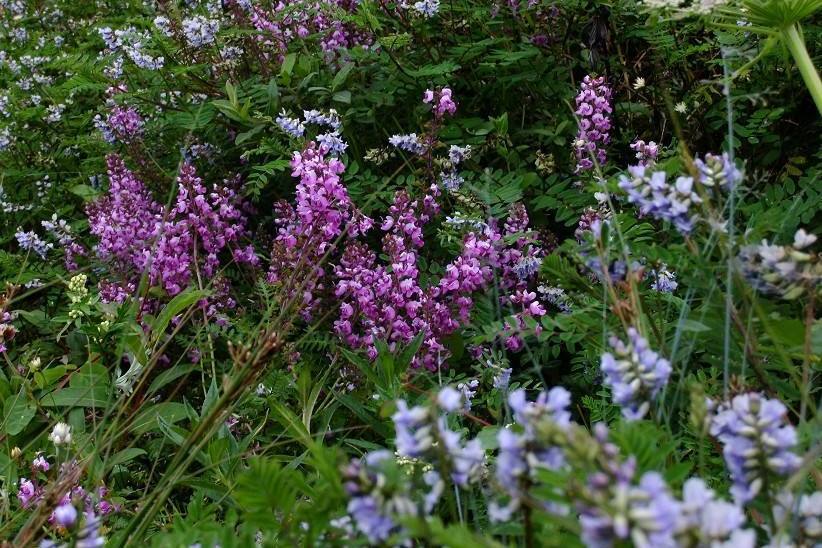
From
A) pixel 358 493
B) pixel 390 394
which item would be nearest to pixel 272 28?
pixel 390 394

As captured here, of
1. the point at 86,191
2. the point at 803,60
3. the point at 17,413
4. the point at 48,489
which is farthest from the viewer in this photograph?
the point at 86,191

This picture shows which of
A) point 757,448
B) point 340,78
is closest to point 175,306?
point 340,78

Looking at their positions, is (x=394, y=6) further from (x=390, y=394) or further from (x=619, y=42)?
(x=390, y=394)

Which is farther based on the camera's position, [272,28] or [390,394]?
[272,28]

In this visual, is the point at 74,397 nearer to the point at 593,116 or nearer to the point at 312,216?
the point at 312,216

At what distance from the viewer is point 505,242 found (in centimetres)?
238

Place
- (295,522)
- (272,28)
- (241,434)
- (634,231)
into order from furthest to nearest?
1. (272,28)
2. (241,434)
3. (634,231)
4. (295,522)

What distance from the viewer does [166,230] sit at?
109 inches

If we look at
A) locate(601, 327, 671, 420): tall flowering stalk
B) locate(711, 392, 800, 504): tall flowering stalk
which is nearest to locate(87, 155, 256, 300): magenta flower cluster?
locate(601, 327, 671, 420): tall flowering stalk

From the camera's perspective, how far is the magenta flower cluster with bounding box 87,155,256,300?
9.12 feet

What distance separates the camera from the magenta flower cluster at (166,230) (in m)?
2.78

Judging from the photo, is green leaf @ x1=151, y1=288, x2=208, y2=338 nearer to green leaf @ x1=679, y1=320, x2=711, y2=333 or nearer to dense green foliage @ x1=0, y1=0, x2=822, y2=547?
dense green foliage @ x1=0, y1=0, x2=822, y2=547

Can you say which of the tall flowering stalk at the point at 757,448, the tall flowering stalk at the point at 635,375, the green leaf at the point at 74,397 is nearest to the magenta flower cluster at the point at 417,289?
the green leaf at the point at 74,397

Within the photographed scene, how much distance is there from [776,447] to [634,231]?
1.07 m
